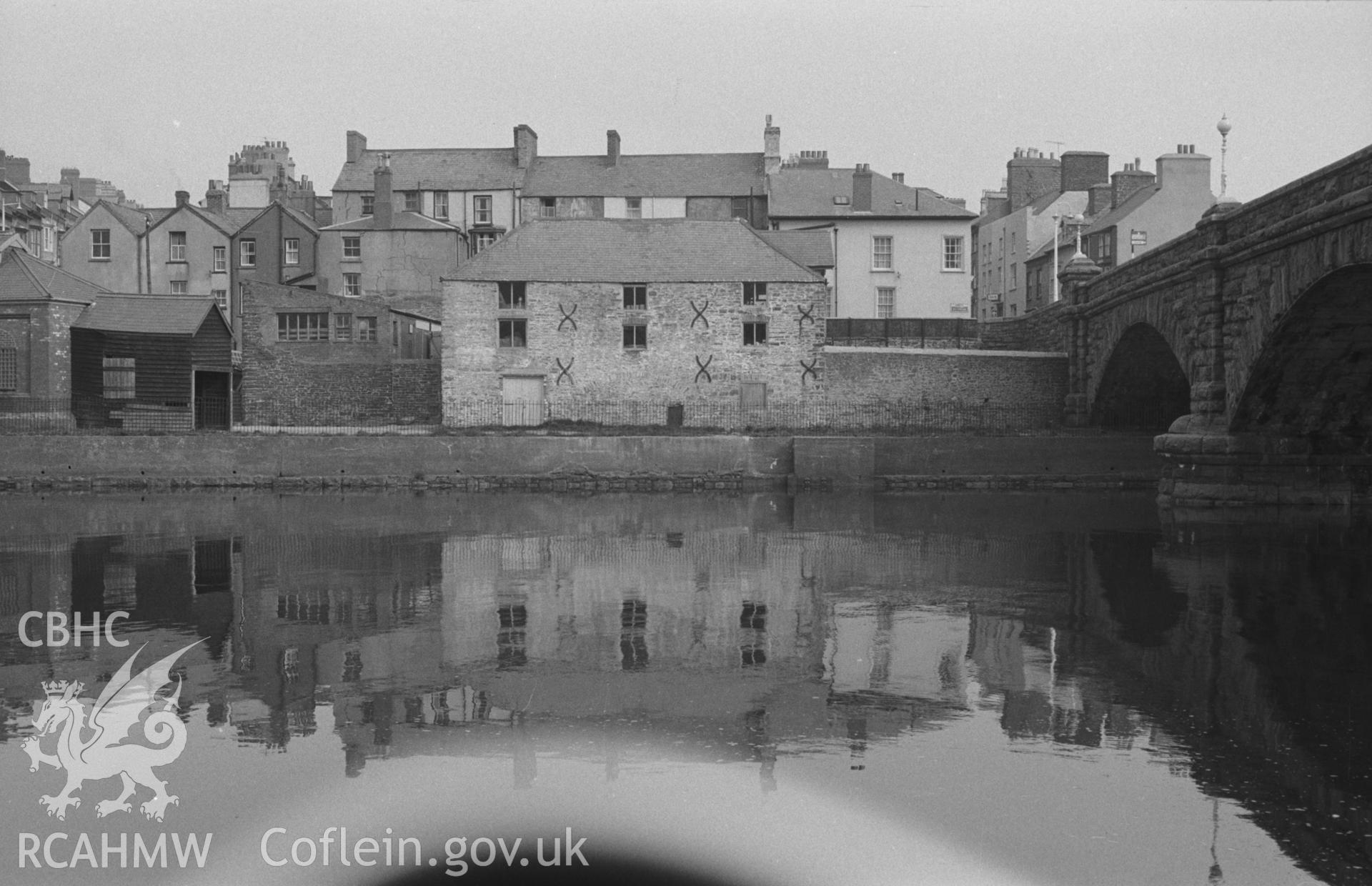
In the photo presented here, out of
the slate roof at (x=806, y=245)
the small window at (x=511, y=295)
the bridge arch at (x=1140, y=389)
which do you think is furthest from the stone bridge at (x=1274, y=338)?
the small window at (x=511, y=295)

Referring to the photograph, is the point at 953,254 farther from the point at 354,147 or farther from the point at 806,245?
the point at 354,147

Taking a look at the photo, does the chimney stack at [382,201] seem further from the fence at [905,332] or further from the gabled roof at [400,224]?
the fence at [905,332]

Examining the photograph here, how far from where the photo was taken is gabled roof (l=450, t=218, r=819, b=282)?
143 feet

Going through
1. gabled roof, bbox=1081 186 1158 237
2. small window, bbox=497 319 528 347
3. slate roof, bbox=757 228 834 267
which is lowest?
small window, bbox=497 319 528 347

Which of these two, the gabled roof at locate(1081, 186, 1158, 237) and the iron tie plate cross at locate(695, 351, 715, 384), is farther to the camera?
the gabled roof at locate(1081, 186, 1158, 237)

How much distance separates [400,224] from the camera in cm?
5616

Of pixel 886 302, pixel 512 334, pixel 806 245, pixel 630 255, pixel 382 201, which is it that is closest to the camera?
pixel 512 334

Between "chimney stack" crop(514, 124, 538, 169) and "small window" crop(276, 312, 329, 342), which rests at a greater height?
"chimney stack" crop(514, 124, 538, 169)

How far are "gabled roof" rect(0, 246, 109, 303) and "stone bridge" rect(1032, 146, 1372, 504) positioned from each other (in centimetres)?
3397

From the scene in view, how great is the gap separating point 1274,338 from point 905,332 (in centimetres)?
2635

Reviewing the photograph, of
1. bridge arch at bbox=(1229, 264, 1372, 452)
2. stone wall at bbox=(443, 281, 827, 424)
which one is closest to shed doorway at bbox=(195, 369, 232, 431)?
stone wall at bbox=(443, 281, 827, 424)

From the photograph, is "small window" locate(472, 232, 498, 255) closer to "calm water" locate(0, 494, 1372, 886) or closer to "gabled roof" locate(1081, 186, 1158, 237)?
"gabled roof" locate(1081, 186, 1158, 237)

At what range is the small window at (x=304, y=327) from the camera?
44.9 meters

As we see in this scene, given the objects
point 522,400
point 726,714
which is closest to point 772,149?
point 522,400
